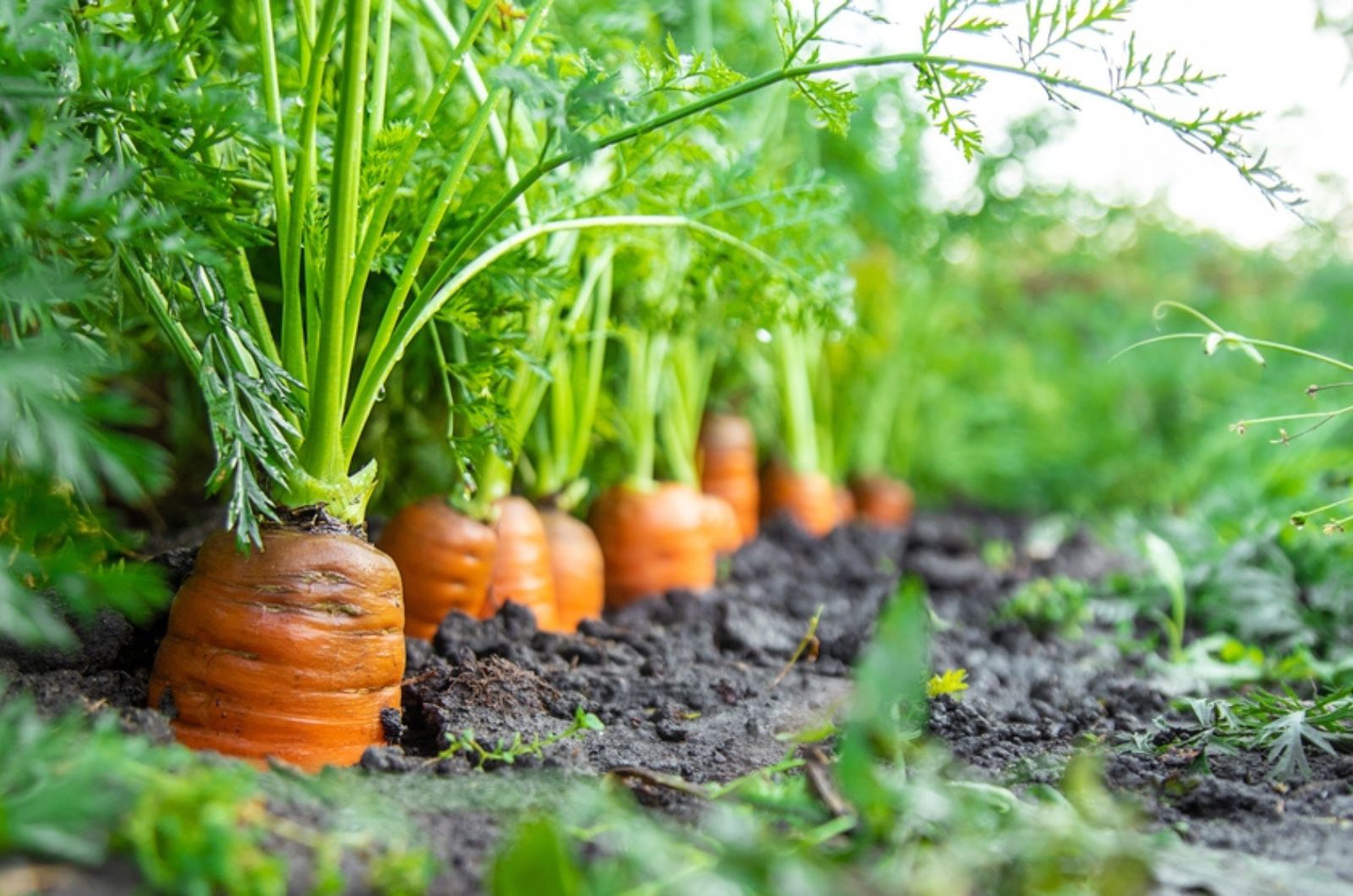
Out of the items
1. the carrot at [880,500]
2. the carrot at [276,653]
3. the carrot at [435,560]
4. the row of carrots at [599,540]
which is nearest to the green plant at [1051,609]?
the row of carrots at [599,540]

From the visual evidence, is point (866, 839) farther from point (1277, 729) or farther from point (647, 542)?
point (647, 542)

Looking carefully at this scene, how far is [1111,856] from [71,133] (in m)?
1.36

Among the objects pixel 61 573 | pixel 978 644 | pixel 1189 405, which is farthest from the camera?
pixel 1189 405

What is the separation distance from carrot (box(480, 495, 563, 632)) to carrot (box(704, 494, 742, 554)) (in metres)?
0.64

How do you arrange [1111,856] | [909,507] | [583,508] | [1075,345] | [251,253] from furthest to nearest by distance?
[1075,345]
[909,507]
[583,508]
[251,253]
[1111,856]

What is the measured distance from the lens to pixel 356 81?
4.27 ft

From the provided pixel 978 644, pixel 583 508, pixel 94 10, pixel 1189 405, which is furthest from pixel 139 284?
pixel 1189 405

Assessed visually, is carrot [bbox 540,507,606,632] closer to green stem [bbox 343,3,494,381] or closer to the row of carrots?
the row of carrots

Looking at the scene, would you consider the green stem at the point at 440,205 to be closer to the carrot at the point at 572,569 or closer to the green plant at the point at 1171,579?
the carrot at the point at 572,569

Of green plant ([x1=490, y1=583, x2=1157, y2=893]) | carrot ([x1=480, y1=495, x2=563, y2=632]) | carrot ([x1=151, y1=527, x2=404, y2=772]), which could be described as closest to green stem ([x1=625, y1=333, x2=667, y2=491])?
carrot ([x1=480, y1=495, x2=563, y2=632])

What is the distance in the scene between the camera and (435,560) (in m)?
1.89

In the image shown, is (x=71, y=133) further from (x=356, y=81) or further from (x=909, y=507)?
(x=909, y=507)

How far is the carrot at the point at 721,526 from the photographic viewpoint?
9.14 feet

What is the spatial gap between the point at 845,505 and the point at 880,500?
6.1 inches
